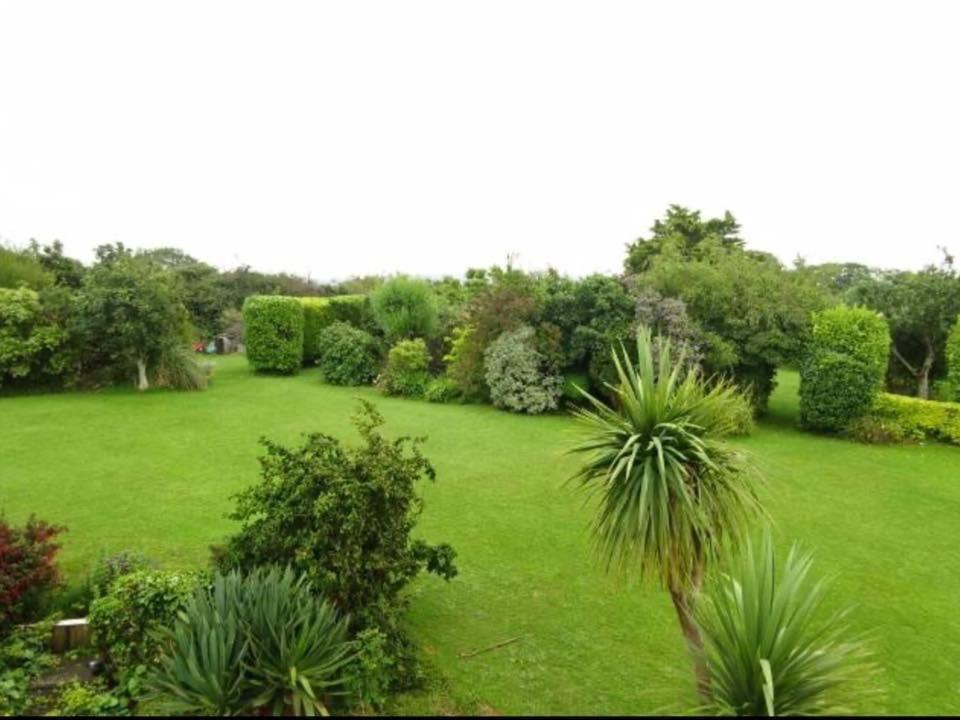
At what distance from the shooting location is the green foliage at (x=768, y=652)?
8.84 ft

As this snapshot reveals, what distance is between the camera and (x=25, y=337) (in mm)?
14305

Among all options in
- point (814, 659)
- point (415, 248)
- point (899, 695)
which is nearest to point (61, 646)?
point (814, 659)

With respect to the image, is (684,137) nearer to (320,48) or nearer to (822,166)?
(822,166)

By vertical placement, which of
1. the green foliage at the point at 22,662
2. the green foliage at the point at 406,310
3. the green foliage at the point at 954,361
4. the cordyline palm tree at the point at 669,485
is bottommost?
the green foliage at the point at 22,662

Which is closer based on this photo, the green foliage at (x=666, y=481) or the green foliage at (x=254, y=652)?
the green foliage at (x=254, y=652)

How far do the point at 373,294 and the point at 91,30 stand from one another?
9.41 m

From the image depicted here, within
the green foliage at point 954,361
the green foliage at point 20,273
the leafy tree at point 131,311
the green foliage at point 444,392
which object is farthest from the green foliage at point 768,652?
the green foliage at point 20,273

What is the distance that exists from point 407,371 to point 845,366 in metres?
10.1

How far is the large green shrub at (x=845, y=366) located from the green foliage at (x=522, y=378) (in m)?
5.26

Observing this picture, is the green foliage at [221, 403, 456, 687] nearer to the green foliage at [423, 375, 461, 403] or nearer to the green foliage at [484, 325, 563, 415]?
the green foliage at [484, 325, 563, 415]

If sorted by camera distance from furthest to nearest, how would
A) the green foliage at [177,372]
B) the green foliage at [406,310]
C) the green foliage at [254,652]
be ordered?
the green foliage at [406,310] → the green foliage at [177,372] → the green foliage at [254,652]

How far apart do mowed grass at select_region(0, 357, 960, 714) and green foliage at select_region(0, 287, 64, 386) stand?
1.87m

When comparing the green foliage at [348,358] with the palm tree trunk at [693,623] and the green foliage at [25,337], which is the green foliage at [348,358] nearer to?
the green foliage at [25,337]

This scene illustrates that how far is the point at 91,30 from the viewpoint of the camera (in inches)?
430
